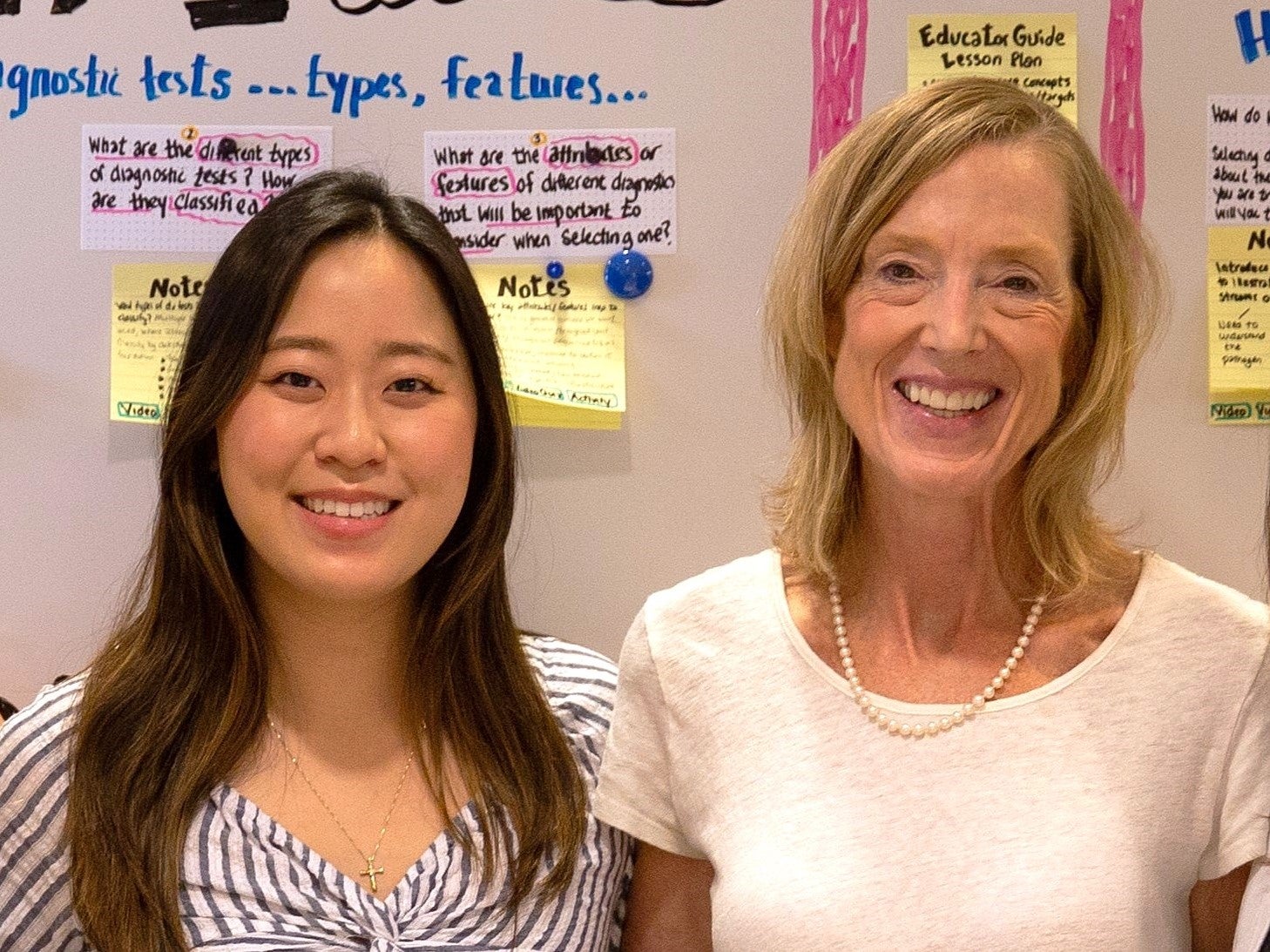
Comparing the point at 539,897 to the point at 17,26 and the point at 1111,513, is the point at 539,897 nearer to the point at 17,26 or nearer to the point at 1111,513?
the point at 1111,513

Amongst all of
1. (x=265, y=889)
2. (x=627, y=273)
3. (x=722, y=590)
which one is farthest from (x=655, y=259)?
(x=265, y=889)

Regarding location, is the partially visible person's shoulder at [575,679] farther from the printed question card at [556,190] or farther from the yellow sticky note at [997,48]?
the yellow sticky note at [997,48]

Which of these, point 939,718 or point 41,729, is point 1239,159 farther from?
point 41,729

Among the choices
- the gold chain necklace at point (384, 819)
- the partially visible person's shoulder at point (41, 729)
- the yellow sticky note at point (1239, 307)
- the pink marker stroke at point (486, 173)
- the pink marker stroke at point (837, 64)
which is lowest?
the gold chain necklace at point (384, 819)

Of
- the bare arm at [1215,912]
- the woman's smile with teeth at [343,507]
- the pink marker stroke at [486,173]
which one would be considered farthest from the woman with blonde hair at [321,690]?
the bare arm at [1215,912]

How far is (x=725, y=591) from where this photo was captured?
61.5 inches

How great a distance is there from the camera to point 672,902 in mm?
1622

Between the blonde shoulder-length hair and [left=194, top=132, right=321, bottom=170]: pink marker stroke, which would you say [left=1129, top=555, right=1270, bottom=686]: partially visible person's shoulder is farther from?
[left=194, top=132, right=321, bottom=170]: pink marker stroke

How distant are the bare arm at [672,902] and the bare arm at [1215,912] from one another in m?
0.48

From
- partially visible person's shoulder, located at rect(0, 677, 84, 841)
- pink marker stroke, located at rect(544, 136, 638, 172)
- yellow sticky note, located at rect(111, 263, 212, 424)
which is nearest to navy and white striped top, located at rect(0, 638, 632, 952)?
partially visible person's shoulder, located at rect(0, 677, 84, 841)

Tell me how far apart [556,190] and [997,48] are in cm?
56

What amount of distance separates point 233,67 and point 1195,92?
45.5 inches

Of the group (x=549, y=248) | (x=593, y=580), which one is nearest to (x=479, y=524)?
(x=593, y=580)

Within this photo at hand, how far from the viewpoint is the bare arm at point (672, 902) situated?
1612mm
